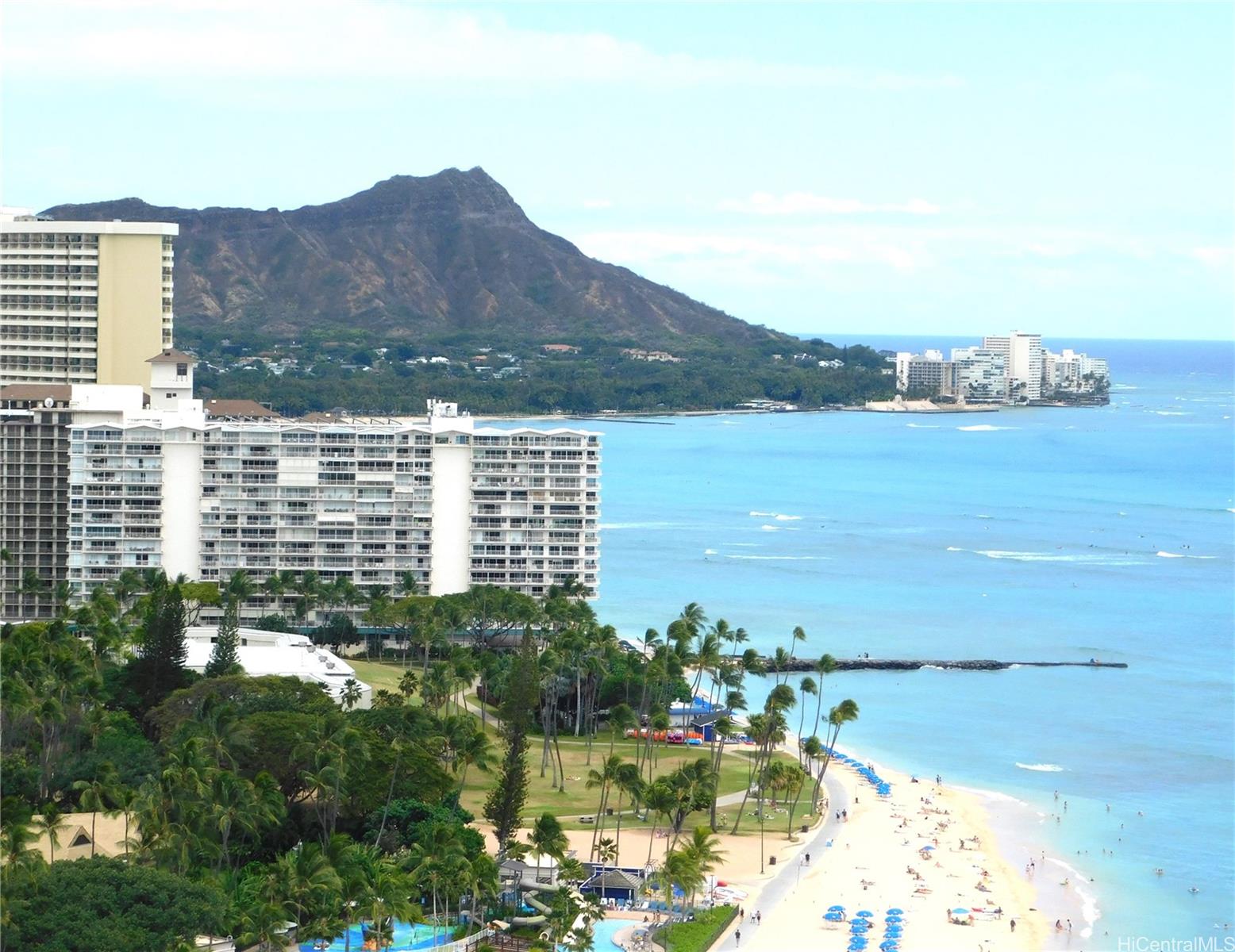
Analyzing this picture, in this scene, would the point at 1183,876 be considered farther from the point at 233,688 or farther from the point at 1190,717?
the point at 233,688

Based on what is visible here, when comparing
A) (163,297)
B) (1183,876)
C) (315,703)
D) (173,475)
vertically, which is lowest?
(1183,876)

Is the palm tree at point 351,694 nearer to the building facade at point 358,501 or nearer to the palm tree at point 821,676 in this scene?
the palm tree at point 821,676

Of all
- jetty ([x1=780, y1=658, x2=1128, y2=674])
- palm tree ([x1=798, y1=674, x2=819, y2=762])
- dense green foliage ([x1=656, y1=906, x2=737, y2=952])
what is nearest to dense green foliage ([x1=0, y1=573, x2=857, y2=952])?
palm tree ([x1=798, y1=674, x2=819, y2=762])

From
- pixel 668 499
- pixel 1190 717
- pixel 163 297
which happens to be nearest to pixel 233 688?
pixel 1190 717

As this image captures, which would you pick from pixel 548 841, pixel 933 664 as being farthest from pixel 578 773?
pixel 933 664

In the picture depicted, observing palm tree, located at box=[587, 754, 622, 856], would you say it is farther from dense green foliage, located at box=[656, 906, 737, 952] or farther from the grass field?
dense green foliage, located at box=[656, 906, 737, 952]

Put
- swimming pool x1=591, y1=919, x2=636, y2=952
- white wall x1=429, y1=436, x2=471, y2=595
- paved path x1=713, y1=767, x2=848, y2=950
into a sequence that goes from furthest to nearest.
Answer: white wall x1=429, y1=436, x2=471, y2=595 → paved path x1=713, y1=767, x2=848, y2=950 → swimming pool x1=591, y1=919, x2=636, y2=952

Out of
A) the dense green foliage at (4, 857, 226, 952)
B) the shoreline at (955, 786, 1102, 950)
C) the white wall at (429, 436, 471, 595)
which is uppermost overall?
the white wall at (429, 436, 471, 595)
